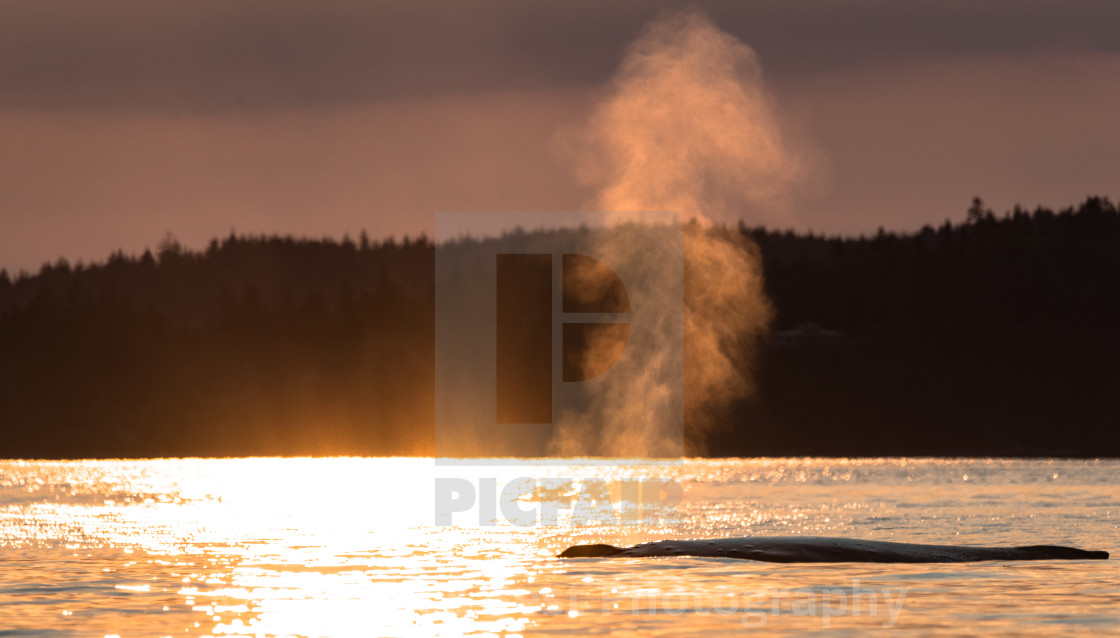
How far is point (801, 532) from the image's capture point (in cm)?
6078

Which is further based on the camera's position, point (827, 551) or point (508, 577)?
point (827, 551)

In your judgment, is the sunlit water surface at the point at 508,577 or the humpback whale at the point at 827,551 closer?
the sunlit water surface at the point at 508,577

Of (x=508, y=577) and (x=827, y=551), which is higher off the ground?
(x=827, y=551)

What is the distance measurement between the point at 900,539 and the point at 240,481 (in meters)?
98.5

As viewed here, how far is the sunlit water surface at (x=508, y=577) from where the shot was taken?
96.2ft

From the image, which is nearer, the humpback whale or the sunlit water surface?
the sunlit water surface

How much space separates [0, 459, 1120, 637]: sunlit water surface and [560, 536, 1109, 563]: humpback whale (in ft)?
3.49

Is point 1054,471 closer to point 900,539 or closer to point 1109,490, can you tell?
point 1109,490

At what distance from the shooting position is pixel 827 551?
4191 cm

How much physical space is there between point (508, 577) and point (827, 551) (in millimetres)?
9620

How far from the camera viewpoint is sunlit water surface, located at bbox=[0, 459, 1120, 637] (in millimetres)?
29328

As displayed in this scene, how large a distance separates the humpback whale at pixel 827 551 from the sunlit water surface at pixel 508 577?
106 centimetres

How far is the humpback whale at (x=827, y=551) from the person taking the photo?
1631 inches

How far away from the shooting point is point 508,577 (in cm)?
3819
